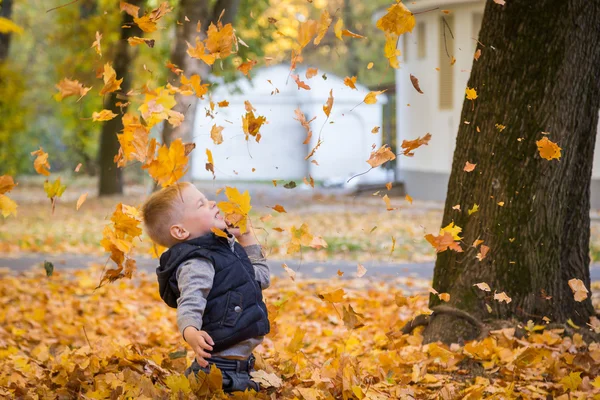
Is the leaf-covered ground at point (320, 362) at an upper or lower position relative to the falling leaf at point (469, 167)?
lower

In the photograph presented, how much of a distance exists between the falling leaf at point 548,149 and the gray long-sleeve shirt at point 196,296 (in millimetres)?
2223

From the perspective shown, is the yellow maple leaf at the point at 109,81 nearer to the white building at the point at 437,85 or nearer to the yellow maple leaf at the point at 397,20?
the yellow maple leaf at the point at 397,20

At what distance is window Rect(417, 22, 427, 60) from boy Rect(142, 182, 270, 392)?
23.2m

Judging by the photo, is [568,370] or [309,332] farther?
[309,332]

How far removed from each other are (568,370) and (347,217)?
16.4 m

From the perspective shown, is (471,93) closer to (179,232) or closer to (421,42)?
(179,232)

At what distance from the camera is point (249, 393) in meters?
3.61

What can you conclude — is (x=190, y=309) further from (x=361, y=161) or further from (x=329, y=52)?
(x=329, y=52)

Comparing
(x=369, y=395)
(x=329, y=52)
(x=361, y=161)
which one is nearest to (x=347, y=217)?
(x=369, y=395)

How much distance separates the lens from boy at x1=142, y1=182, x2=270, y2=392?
3.54 m

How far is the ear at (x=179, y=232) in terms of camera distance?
363 centimetres

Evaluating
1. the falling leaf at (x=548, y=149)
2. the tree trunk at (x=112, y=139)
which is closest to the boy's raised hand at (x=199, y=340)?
the falling leaf at (x=548, y=149)

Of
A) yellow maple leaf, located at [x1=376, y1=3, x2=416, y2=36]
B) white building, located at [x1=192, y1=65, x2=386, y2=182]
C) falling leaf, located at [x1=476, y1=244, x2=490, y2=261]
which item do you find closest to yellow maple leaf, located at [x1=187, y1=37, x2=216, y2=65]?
yellow maple leaf, located at [x1=376, y1=3, x2=416, y2=36]

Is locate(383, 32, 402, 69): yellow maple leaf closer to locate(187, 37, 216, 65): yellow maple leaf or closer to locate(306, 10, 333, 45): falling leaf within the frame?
locate(306, 10, 333, 45): falling leaf
